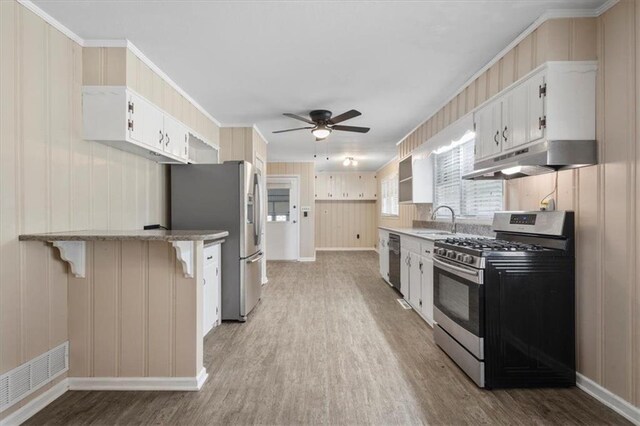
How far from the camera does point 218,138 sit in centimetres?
489

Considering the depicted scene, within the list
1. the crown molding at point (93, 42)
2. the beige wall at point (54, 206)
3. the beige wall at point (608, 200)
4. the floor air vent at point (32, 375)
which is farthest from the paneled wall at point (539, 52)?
the floor air vent at point (32, 375)

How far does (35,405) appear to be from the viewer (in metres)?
1.98

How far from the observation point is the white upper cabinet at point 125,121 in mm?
2443

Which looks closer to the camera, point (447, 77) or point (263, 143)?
point (447, 77)

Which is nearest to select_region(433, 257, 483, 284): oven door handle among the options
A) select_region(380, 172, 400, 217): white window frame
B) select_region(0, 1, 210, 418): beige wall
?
select_region(0, 1, 210, 418): beige wall

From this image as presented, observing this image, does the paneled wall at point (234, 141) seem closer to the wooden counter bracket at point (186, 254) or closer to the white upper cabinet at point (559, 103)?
the wooden counter bracket at point (186, 254)

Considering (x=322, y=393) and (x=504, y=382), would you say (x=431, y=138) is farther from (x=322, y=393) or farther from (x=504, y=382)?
(x=322, y=393)

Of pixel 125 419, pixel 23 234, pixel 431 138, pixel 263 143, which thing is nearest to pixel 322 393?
pixel 125 419

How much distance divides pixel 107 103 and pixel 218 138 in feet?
8.07

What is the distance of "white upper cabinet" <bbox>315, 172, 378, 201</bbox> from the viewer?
999cm

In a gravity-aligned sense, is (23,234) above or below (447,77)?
below

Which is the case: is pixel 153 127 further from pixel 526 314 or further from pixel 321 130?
pixel 526 314

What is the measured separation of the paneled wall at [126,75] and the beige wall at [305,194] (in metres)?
4.86

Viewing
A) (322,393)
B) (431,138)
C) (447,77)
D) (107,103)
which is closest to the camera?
(322,393)
